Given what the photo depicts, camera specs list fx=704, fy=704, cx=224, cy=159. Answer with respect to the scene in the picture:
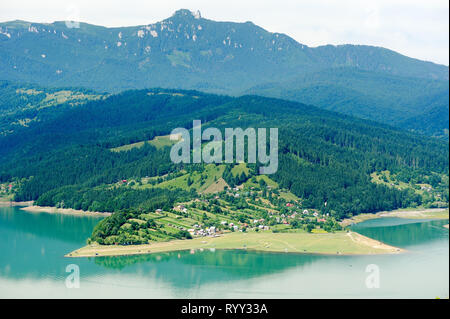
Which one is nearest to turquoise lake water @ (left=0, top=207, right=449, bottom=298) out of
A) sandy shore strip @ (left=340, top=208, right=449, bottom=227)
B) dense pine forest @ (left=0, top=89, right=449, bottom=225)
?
sandy shore strip @ (left=340, top=208, right=449, bottom=227)

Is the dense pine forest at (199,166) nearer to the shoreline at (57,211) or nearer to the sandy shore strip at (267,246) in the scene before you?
the shoreline at (57,211)

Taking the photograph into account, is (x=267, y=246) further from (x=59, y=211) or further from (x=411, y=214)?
(x=59, y=211)

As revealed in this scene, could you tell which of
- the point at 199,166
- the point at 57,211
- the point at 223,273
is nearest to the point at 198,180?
the point at 199,166

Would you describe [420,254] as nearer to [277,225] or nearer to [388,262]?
[388,262]

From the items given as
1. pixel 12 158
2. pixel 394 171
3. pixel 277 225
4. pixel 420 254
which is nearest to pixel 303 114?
pixel 394 171

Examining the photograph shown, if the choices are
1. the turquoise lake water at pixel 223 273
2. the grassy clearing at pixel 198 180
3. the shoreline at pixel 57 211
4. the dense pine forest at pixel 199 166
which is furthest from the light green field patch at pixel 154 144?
the turquoise lake water at pixel 223 273

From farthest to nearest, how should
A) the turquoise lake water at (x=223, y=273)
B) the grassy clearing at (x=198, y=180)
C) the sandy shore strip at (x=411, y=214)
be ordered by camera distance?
1. the grassy clearing at (x=198, y=180)
2. the sandy shore strip at (x=411, y=214)
3. the turquoise lake water at (x=223, y=273)
